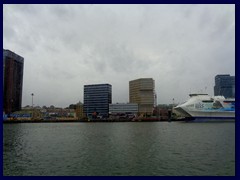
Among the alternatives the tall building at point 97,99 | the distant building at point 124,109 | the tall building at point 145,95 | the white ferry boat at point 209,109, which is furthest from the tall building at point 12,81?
the white ferry boat at point 209,109

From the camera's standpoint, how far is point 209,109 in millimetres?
87125

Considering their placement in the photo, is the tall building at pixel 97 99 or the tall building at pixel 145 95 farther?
the tall building at pixel 97 99

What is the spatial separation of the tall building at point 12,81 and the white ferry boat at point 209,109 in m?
108

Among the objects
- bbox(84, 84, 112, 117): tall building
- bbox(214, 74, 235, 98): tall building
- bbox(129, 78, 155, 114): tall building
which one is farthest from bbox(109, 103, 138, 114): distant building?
bbox(214, 74, 235, 98): tall building

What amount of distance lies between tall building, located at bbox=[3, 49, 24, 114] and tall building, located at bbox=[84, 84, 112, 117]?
146 feet

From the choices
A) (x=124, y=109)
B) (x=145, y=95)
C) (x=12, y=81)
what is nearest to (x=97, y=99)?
(x=124, y=109)

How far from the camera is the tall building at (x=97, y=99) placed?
17012cm

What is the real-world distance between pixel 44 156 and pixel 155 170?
991 cm

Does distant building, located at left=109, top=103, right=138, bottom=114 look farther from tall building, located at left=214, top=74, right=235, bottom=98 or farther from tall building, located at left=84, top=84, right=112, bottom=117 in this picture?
tall building, located at left=214, top=74, right=235, bottom=98

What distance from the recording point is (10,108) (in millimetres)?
151125

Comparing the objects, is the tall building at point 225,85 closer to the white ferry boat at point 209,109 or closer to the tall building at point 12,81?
the white ferry boat at point 209,109

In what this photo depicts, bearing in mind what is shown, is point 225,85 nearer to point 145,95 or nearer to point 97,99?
point 145,95
